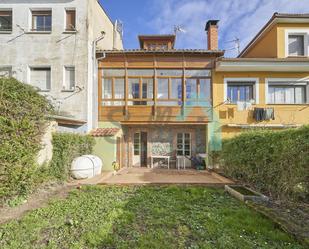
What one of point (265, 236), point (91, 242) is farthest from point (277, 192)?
point (91, 242)

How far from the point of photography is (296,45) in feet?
48.4

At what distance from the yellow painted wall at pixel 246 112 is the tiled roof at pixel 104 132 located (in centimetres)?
609

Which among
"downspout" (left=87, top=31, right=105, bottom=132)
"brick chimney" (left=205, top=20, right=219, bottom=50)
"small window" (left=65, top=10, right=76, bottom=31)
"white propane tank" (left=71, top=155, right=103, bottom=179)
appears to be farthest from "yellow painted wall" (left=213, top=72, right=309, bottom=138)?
"small window" (left=65, top=10, right=76, bottom=31)

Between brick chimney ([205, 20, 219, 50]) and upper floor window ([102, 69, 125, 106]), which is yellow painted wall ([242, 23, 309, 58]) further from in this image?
upper floor window ([102, 69, 125, 106])

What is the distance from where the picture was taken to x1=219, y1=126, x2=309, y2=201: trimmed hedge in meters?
5.43

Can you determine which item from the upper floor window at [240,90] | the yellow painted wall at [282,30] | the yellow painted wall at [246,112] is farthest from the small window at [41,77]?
the yellow painted wall at [282,30]

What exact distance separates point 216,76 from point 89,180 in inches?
368

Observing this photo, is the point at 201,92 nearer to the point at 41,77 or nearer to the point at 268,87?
the point at 268,87

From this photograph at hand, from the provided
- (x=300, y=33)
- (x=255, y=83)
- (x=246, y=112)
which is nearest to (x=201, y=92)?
(x=246, y=112)

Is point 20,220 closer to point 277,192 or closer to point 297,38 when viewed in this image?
point 277,192

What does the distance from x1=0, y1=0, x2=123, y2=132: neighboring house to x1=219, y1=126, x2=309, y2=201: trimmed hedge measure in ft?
26.6

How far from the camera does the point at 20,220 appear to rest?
4977mm

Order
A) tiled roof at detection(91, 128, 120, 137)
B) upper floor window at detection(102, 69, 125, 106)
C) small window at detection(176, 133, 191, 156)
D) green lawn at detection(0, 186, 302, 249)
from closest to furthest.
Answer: green lawn at detection(0, 186, 302, 249) < tiled roof at detection(91, 128, 120, 137) < upper floor window at detection(102, 69, 125, 106) < small window at detection(176, 133, 191, 156)

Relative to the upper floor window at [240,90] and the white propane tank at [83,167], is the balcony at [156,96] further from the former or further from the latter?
the white propane tank at [83,167]
